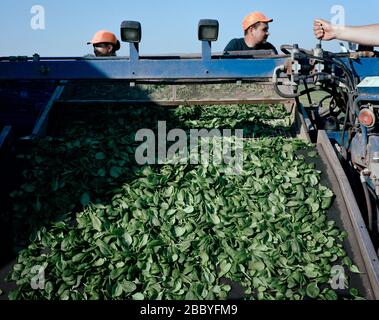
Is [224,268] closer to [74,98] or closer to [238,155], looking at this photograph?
[238,155]

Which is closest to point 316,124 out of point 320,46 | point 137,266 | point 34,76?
point 320,46

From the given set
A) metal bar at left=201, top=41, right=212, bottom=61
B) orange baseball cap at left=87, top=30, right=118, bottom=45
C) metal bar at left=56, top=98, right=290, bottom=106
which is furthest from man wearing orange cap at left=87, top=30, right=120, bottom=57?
metal bar at left=201, top=41, right=212, bottom=61

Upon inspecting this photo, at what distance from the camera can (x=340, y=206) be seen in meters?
3.56

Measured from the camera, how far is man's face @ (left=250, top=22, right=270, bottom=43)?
20.5 ft

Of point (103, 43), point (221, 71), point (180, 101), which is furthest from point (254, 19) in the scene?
point (221, 71)

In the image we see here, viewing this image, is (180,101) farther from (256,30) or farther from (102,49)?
(256,30)

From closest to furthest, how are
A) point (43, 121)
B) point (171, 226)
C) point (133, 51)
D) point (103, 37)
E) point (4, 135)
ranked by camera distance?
point (171, 226) → point (133, 51) → point (4, 135) → point (43, 121) → point (103, 37)

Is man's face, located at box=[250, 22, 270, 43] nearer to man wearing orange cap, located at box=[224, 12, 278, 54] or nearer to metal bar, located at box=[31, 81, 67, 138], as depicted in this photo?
man wearing orange cap, located at box=[224, 12, 278, 54]

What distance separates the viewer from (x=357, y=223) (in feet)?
10.9

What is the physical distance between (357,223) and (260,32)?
3920 millimetres

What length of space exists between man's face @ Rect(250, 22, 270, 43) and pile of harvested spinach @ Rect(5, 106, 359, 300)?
268 centimetres

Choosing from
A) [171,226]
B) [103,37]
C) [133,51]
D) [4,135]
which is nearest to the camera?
[171,226]

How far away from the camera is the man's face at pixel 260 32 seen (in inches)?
246

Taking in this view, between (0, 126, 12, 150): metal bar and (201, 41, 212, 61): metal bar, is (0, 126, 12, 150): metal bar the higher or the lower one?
the lower one
